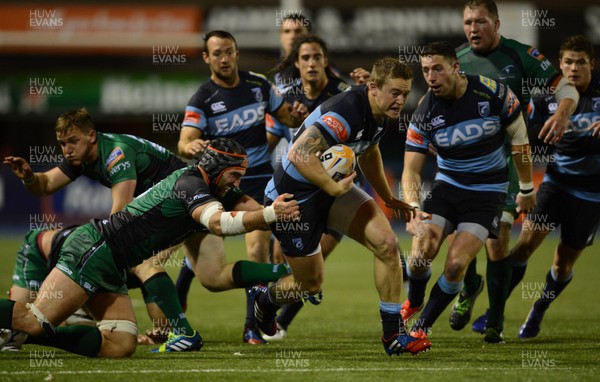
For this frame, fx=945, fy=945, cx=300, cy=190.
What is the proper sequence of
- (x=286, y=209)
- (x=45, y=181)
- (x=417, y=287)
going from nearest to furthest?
(x=286, y=209) < (x=45, y=181) < (x=417, y=287)

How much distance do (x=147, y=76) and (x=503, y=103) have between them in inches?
595

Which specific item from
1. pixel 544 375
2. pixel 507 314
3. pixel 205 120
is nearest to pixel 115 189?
pixel 205 120

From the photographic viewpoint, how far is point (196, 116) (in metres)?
8.52

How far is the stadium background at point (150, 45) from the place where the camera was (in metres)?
19.2

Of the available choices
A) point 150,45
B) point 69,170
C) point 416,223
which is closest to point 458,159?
point 416,223

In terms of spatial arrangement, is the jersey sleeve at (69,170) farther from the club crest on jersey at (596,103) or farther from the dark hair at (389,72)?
the club crest on jersey at (596,103)

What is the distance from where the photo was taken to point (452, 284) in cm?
718

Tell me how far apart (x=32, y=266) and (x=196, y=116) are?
2.01 meters

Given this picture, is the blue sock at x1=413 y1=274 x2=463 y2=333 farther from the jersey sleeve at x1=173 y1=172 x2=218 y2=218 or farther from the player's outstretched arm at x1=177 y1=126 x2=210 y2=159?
the player's outstretched arm at x1=177 y1=126 x2=210 y2=159

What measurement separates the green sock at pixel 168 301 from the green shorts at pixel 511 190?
2.86m

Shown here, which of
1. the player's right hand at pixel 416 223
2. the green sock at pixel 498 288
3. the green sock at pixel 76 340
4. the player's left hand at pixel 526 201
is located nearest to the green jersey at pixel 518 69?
the player's left hand at pixel 526 201

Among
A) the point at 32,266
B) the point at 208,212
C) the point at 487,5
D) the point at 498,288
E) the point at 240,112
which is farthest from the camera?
the point at 240,112

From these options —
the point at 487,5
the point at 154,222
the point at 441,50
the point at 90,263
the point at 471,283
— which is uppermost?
the point at 487,5

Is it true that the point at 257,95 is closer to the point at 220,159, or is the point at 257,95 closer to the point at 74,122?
the point at 74,122
